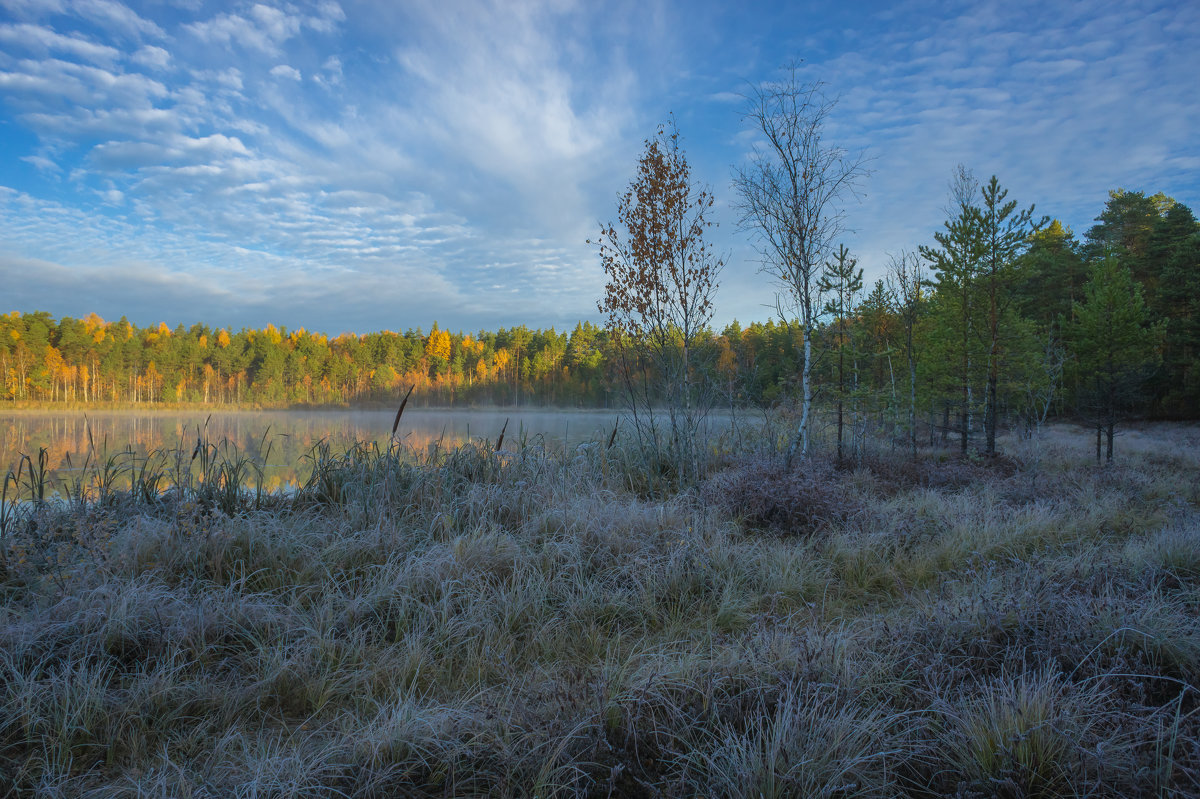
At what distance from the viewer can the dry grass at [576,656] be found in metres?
1.76

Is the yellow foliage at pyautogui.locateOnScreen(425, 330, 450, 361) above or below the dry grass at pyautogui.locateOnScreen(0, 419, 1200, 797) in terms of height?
above

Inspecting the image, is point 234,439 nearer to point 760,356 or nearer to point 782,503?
point 782,503

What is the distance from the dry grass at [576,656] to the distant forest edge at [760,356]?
4564 millimetres

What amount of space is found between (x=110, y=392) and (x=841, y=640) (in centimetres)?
7180

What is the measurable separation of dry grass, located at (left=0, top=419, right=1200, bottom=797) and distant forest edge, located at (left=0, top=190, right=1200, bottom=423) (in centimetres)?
456

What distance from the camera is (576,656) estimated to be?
9.00 feet

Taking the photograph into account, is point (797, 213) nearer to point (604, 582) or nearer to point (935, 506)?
point (935, 506)

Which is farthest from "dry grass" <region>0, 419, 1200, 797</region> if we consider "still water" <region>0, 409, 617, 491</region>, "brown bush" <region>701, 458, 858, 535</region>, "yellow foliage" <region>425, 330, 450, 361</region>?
"yellow foliage" <region>425, 330, 450, 361</region>

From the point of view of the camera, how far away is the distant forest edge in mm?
14977

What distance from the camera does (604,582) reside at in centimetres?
353

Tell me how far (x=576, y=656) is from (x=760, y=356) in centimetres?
2731

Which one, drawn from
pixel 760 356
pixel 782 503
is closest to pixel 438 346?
pixel 760 356

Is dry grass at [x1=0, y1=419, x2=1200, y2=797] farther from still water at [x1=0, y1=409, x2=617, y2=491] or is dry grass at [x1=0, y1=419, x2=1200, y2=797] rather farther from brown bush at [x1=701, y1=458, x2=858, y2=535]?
still water at [x1=0, y1=409, x2=617, y2=491]

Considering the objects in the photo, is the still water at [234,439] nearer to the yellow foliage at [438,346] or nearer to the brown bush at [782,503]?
the brown bush at [782,503]
